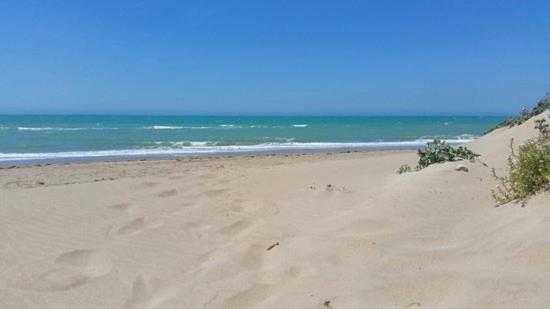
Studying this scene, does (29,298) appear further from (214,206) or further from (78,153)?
(78,153)

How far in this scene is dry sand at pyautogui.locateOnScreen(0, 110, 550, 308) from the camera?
8.90 feet

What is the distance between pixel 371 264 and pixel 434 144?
13.2 ft

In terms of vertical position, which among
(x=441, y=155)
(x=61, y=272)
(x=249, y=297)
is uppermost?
(x=441, y=155)

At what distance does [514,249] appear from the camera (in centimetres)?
281

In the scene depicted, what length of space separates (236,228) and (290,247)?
43.6 inches

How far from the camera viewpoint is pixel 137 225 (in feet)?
17.0

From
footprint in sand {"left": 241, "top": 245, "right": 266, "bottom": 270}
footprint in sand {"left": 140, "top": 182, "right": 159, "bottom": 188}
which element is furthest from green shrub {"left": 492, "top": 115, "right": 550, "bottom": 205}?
footprint in sand {"left": 140, "top": 182, "right": 159, "bottom": 188}

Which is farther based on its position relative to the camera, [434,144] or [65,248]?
[434,144]

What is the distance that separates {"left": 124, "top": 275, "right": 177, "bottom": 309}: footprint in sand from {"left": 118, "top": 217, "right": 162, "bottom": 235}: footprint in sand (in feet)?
4.56

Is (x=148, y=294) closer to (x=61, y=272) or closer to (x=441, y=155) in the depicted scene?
(x=61, y=272)

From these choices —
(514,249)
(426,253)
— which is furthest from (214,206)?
(514,249)

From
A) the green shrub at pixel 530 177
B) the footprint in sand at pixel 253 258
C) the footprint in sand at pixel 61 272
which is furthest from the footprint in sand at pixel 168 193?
the green shrub at pixel 530 177

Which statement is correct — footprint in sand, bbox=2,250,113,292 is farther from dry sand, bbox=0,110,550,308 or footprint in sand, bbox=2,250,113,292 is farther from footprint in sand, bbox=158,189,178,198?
footprint in sand, bbox=158,189,178,198

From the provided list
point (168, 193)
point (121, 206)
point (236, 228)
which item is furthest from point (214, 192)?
point (236, 228)
